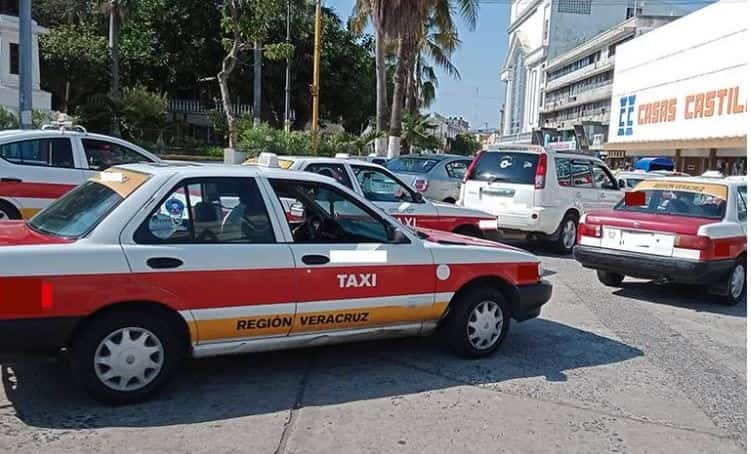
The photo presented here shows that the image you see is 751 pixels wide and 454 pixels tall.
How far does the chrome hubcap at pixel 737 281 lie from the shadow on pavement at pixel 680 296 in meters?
0.17

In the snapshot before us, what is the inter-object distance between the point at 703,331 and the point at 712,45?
95.3ft

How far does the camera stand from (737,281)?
856cm

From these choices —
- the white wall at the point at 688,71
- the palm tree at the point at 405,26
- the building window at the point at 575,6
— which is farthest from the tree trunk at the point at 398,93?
the building window at the point at 575,6

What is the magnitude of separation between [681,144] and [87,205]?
106ft

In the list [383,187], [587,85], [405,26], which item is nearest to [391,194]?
[383,187]

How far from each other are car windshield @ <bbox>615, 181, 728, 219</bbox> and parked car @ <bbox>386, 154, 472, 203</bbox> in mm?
5806

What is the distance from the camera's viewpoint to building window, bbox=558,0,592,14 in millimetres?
95875

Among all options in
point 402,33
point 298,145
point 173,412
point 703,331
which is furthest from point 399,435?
point 298,145

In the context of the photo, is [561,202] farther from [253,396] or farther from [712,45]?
[712,45]

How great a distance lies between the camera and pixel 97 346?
4234 millimetres

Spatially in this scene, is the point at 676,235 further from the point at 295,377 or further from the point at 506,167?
the point at 295,377

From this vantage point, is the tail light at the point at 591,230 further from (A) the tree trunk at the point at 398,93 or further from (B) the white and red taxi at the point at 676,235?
(A) the tree trunk at the point at 398,93

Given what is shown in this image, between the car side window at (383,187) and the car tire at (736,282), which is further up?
the car side window at (383,187)

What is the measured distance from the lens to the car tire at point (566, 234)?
1177 centimetres
